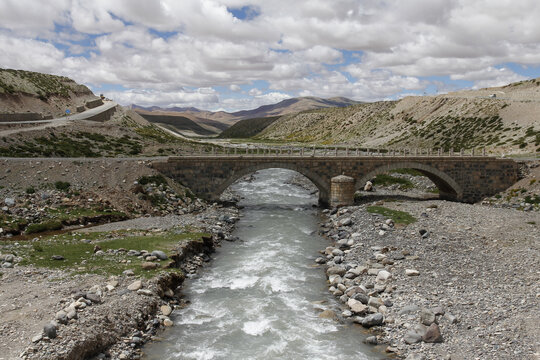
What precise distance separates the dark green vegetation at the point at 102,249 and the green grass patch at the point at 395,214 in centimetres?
1849

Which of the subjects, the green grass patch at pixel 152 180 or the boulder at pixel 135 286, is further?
the green grass patch at pixel 152 180

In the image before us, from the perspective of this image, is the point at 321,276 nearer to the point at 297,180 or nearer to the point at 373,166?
the point at 373,166

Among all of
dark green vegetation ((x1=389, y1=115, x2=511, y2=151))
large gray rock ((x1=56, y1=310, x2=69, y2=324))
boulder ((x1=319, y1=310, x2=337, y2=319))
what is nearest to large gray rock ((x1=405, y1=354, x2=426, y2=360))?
boulder ((x1=319, y1=310, x2=337, y2=319))

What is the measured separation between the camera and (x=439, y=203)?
4550 cm

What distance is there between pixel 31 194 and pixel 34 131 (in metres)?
25.2

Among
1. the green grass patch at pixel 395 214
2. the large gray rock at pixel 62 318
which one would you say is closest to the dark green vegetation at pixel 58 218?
the large gray rock at pixel 62 318

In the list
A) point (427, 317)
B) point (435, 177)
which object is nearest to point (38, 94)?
point (435, 177)

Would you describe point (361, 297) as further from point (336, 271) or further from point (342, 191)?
point (342, 191)

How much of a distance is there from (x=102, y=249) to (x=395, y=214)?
27.7 m

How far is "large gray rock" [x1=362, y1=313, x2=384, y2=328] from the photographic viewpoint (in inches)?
813

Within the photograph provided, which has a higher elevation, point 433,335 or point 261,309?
point 433,335

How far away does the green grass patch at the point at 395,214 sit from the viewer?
38.9 metres

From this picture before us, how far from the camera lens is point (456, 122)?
99.6 m

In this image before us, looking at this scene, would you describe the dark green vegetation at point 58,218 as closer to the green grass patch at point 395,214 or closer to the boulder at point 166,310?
the boulder at point 166,310
